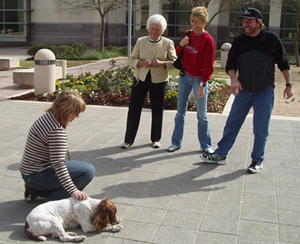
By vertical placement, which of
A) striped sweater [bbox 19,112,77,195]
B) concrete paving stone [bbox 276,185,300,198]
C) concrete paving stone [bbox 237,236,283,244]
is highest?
striped sweater [bbox 19,112,77,195]

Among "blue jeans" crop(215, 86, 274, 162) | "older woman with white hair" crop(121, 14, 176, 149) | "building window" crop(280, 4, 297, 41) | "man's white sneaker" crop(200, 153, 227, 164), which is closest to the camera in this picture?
"blue jeans" crop(215, 86, 274, 162)

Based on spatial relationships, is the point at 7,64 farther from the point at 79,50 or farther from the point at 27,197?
the point at 27,197

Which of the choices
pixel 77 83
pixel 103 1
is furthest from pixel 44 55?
pixel 103 1

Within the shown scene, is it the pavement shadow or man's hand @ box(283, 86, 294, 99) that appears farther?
man's hand @ box(283, 86, 294, 99)

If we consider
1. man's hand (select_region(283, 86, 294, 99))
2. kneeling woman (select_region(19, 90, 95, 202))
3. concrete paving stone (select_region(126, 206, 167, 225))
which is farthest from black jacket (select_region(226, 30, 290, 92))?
kneeling woman (select_region(19, 90, 95, 202))

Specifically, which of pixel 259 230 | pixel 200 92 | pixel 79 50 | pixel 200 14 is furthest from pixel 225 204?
pixel 79 50

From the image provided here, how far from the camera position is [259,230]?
11.2ft

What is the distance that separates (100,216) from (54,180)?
2.01 ft

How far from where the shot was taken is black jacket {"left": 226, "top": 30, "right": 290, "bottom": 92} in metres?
4.53

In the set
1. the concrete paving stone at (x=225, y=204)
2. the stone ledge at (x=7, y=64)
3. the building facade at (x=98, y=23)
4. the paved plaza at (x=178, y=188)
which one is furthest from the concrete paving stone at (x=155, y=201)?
the building facade at (x=98, y=23)

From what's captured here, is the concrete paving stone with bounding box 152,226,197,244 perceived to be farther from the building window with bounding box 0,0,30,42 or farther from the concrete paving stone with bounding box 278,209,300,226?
the building window with bounding box 0,0,30,42

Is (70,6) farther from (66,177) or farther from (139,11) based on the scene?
(66,177)

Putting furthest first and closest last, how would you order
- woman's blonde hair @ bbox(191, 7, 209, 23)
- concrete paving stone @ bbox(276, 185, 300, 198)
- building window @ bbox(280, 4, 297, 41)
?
1. building window @ bbox(280, 4, 297, 41)
2. woman's blonde hair @ bbox(191, 7, 209, 23)
3. concrete paving stone @ bbox(276, 185, 300, 198)

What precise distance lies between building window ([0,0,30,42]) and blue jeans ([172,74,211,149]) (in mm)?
29348
